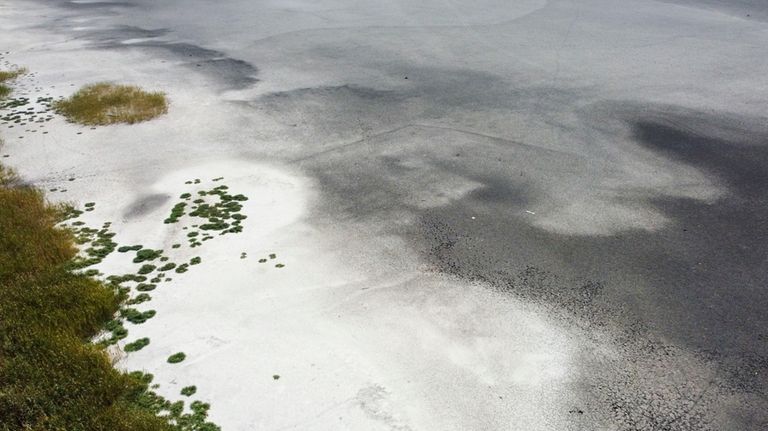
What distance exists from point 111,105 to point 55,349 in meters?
12.1

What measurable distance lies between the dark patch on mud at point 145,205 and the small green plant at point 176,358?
487cm

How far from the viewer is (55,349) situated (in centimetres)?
851

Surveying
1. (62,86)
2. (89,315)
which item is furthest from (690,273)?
(62,86)

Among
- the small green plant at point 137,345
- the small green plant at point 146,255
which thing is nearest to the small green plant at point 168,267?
the small green plant at point 146,255

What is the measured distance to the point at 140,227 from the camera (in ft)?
39.5

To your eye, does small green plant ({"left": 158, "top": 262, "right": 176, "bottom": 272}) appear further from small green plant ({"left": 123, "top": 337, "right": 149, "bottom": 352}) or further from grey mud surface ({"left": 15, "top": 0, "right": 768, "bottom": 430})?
grey mud surface ({"left": 15, "top": 0, "right": 768, "bottom": 430})

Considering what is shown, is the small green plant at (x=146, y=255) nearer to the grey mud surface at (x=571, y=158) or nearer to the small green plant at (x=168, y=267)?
the small green plant at (x=168, y=267)

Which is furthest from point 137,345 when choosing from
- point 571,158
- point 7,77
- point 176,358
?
point 7,77

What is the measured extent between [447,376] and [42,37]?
91.6ft

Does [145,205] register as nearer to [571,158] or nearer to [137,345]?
[137,345]

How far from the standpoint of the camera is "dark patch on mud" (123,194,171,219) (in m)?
12.6

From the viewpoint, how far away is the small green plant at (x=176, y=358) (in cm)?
857

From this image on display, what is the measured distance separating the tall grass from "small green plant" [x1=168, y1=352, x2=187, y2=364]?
20.6 inches

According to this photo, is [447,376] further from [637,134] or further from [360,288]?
[637,134]
